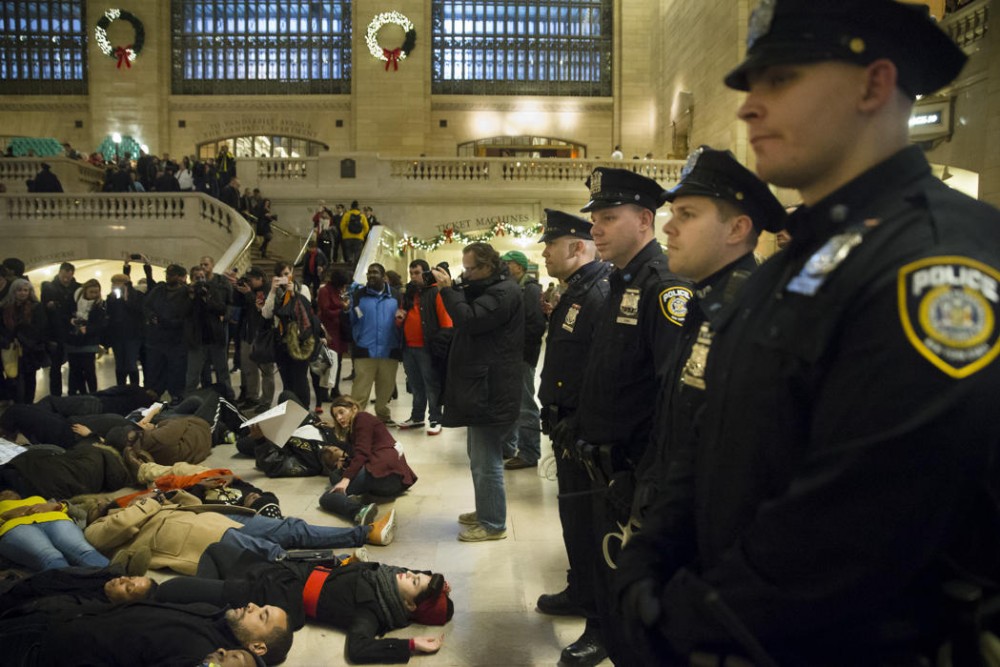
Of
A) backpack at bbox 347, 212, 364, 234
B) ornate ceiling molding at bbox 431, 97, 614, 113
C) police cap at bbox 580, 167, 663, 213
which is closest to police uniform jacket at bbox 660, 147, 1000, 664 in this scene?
police cap at bbox 580, 167, 663, 213

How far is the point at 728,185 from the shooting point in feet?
6.96

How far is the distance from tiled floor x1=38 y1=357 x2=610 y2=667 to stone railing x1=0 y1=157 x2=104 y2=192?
13974 mm

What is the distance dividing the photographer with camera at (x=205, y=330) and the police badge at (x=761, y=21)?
8.53 metres

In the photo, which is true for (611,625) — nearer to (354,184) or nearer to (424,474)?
(424,474)

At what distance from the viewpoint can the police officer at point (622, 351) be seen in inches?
104

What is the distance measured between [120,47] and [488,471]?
2610cm

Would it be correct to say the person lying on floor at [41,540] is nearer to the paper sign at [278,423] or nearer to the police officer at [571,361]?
the paper sign at [278,423]

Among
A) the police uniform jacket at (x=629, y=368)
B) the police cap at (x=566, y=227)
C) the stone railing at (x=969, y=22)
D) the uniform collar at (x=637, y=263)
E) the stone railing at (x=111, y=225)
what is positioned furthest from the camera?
the stone railing at (x=111, y=225)

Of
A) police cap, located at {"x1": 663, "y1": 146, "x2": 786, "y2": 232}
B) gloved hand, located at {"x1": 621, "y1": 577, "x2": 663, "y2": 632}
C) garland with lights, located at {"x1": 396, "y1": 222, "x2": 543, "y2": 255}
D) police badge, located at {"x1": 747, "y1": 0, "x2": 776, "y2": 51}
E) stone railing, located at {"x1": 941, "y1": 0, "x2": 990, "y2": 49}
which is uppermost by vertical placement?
stone railing, located at {"x1": 941, "y1": 0, "x2": 990, "y2": 49}

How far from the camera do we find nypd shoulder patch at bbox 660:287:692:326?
2600mm

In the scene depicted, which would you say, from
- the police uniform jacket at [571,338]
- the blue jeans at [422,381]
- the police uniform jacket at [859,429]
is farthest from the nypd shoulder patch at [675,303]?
the blue jeans at [422,381]

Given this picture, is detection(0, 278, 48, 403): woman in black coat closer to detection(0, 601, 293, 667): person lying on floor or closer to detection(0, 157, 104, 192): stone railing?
detection(0, 601, 293, 667): person lying on floor

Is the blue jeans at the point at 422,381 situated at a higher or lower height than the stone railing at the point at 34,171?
lower

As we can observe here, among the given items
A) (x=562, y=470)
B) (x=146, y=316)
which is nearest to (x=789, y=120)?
(x=562, y=470)
